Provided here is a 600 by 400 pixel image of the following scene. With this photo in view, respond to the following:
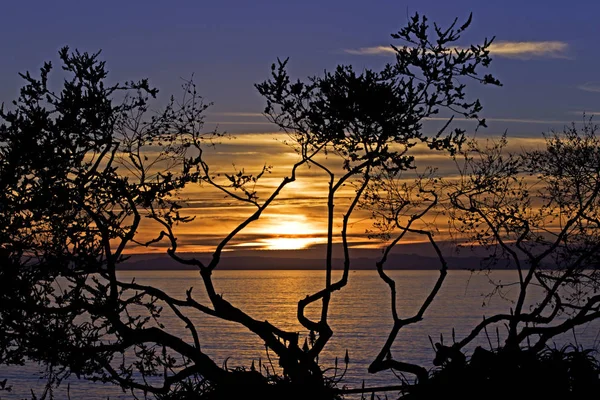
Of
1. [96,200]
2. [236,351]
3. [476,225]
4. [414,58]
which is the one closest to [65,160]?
[96,200]

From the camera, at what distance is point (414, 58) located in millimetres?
15188

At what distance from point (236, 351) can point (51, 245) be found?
79.6m

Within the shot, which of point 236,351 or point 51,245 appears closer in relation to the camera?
point 51,245

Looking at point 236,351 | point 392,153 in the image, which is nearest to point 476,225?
point 392,153

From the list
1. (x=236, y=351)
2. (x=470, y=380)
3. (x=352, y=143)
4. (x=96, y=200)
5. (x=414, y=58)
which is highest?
(x=414, y=58)

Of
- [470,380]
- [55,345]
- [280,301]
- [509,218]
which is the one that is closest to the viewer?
[470,380]

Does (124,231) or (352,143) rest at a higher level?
(352,143)

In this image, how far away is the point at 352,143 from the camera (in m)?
15.5

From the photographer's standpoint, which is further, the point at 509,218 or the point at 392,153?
the point at 509,218

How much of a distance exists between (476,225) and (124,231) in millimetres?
9957

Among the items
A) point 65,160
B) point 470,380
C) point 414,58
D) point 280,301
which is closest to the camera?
point 470,380

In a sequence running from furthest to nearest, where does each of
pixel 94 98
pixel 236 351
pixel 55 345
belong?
pixel 236 351 → pixel 94 98 → pixel 55 345

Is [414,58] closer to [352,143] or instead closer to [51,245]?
[352,143]

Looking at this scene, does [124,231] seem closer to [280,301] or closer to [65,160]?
[65,160]
